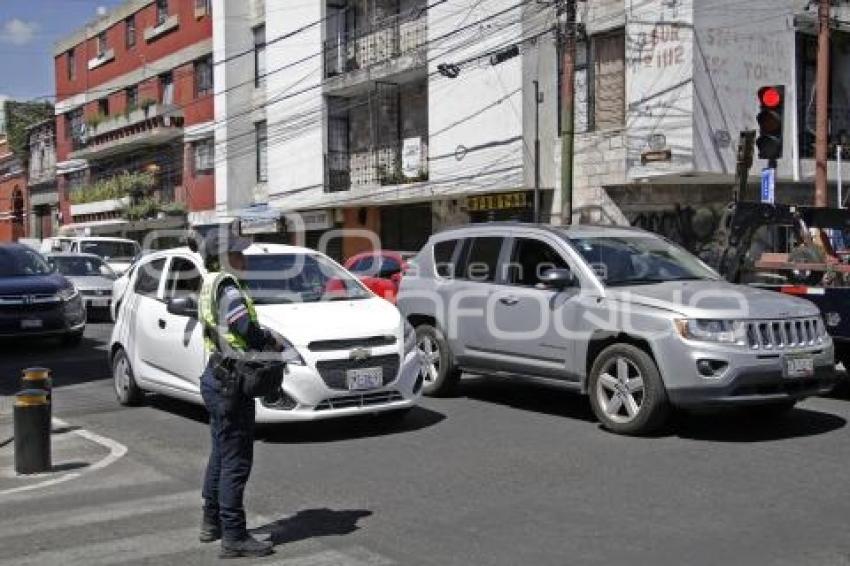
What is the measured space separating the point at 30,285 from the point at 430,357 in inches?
315

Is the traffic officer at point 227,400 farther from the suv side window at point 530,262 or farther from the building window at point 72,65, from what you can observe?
the building window at point 72,65

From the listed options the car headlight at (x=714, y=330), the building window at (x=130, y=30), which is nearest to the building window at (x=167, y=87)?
the building window at (x=130, y=30)

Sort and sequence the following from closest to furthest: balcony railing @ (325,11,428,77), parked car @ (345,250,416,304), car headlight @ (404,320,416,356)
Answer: car headlight @ (404,320,416,356)
parked car @ (345,250,416,304)
balcony railing @ (325,11,428,77)

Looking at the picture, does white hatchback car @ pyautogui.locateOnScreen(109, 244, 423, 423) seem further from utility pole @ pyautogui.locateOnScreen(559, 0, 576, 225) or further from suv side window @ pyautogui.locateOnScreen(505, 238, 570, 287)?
utility pole @ pyautogui.locateOnScreen(559, 0, 576, 225)

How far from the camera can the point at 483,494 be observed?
678 centimetres

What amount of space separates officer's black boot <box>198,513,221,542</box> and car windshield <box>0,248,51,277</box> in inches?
469

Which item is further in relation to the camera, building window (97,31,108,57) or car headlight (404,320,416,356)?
building window (97,31,108,57)

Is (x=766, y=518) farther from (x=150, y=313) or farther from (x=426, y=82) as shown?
(x=426, y=82)

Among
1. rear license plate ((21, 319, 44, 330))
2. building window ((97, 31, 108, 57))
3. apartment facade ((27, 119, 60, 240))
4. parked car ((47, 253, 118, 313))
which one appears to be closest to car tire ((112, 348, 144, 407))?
rear license plate ((21, 319, 44, 330))

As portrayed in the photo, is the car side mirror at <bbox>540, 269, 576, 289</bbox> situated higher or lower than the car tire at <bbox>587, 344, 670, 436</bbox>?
higher

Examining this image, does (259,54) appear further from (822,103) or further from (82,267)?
(822,103)

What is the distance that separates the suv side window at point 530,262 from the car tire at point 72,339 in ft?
29.3

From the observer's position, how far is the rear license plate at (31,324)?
620 inches

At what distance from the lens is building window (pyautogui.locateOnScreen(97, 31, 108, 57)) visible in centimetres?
4559
